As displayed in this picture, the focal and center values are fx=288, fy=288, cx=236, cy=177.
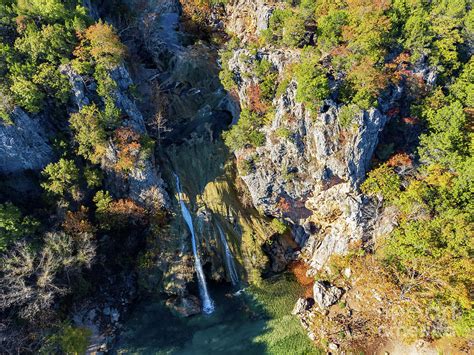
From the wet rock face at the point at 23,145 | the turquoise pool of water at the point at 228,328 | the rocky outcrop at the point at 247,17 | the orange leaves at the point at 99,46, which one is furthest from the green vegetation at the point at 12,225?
the rocky outcrop at the point at 247,17

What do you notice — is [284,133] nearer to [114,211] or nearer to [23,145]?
[114,211]

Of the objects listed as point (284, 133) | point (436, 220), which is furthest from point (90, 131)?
point (436, 220)

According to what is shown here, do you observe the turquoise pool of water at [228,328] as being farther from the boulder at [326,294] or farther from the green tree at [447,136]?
the green tree at [447,136]

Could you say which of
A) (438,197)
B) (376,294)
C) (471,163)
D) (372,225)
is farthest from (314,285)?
(471,163)

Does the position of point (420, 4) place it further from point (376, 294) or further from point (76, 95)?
point (76, 95)

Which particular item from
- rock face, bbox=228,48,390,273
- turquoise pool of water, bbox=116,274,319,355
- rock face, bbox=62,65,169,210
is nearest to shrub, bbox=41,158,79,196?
rock face, bbox=62,65,169,210
